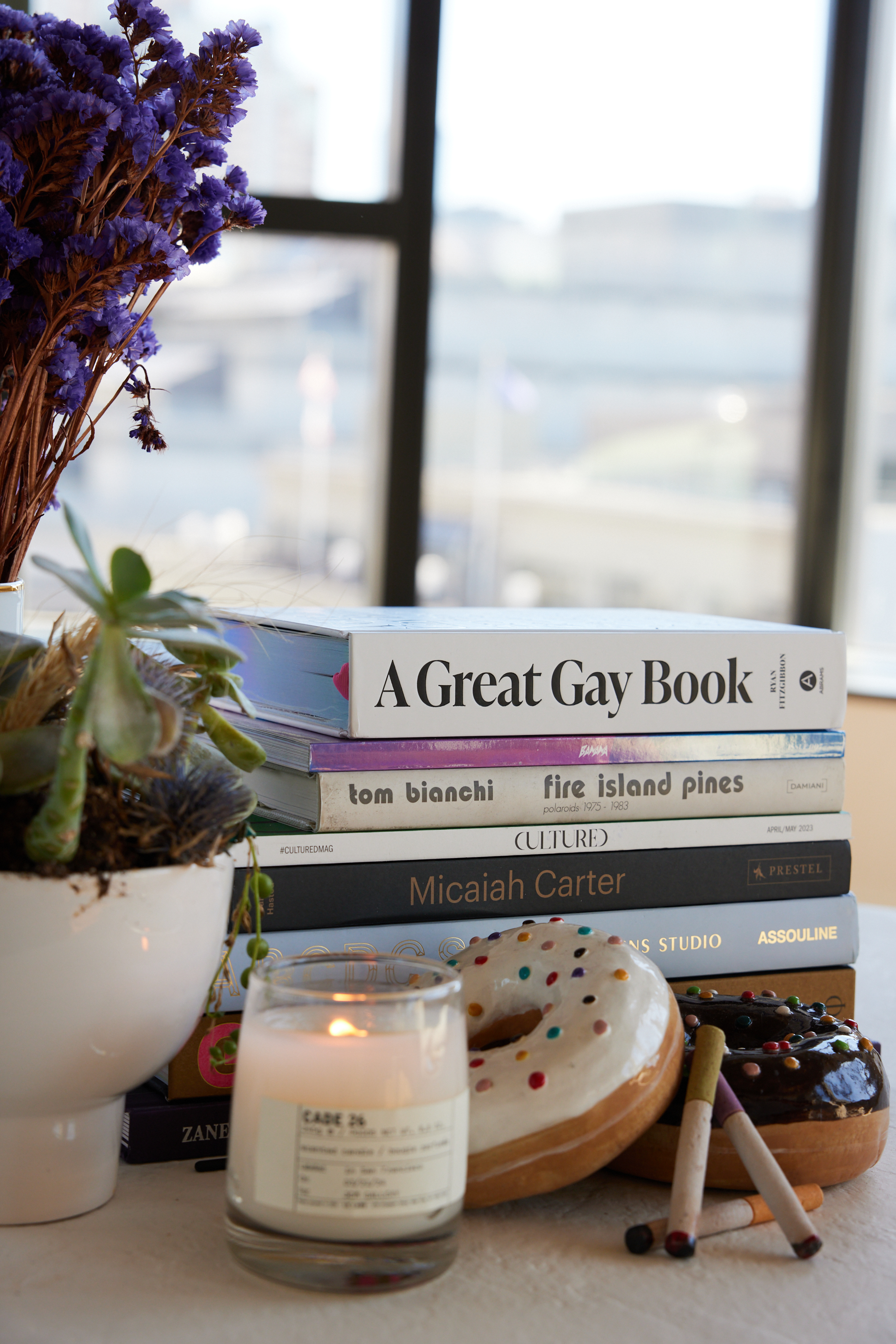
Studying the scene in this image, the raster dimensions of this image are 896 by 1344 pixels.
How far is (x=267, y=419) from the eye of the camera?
2693mm

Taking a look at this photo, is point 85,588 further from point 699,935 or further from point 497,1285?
point 699,935

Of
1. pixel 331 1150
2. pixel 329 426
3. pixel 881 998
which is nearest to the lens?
pixel 331 1150

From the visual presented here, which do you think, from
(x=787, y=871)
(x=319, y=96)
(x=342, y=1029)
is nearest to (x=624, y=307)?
(x=319, y=96)

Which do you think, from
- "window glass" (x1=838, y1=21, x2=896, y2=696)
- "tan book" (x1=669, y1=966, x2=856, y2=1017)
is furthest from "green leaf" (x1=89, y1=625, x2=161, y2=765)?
"window glass" (x1=838, y1=21, x2=896, y2=696)

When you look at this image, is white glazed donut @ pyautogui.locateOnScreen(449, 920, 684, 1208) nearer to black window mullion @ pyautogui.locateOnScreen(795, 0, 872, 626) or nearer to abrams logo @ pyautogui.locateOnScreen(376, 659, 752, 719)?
abrams logo @ pyautogui.locateOnScreen(376, 659, 752, 719)

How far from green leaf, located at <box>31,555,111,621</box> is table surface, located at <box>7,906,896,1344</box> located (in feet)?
0.77

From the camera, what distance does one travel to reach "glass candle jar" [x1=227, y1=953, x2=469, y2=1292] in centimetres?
42

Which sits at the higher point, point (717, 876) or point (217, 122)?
point (217, 122)

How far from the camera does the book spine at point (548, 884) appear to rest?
23.5 inches

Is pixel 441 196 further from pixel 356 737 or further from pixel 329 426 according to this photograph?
pixel 356 737

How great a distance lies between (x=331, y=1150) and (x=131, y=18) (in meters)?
0.49

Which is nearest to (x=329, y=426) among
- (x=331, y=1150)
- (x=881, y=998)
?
(x=881, y=998)

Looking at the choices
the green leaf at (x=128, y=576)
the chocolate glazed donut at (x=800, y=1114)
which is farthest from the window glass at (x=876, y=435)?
the green leaf at (x=128, y=576)

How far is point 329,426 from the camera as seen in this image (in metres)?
2.70
